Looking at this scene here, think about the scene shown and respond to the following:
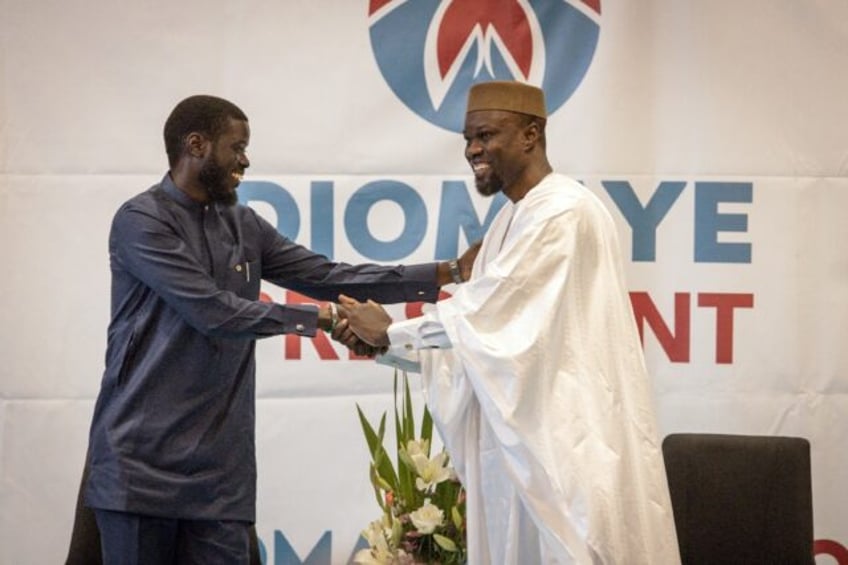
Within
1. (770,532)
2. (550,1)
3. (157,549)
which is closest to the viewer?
(157,549)

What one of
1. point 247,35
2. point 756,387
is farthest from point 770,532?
point 247,35

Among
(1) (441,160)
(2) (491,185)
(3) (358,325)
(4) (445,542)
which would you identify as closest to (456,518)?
(4) (445,542)

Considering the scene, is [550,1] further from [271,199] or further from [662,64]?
[271,199]

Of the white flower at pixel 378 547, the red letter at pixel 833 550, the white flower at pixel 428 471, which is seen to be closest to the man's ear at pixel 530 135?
the white flower at pixel 428 471

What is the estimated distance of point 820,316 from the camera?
14.5ft

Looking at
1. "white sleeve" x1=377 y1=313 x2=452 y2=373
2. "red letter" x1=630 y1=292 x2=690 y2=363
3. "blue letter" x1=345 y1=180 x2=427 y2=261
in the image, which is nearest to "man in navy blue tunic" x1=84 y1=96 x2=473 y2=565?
"white sleeve" x1=377 y1=313 x2=452 y2=373

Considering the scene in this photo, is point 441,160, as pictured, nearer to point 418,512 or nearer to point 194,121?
point 194,121

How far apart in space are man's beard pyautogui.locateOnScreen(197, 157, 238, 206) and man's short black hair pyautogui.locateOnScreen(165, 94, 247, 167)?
82mm

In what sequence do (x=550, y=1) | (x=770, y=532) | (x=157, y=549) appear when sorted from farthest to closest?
(x=550, y=1)
(x=770, y=532)
(x=157, y=549)

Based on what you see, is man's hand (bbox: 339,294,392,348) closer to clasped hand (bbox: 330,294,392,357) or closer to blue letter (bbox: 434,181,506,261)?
clasped hand (bbox: 330,294,392,357)

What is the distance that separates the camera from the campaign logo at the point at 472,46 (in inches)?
174

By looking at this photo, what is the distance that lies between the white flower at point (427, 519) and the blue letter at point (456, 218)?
1.14 meters

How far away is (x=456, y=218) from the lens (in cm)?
444

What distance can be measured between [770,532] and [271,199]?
6.32 ft
